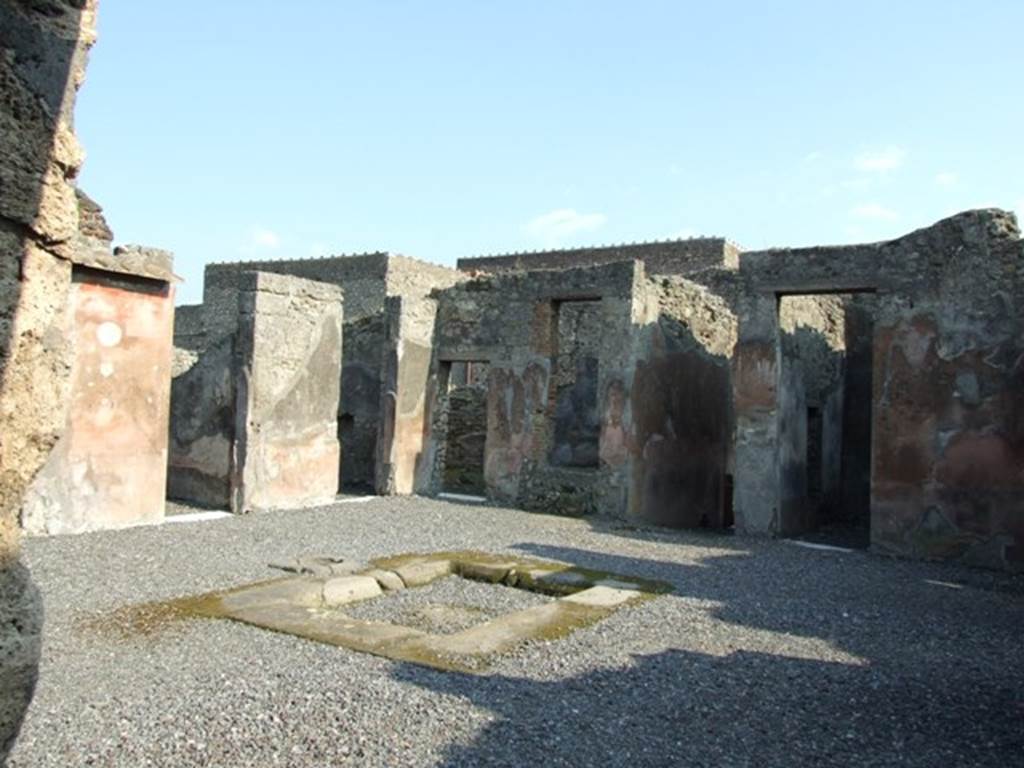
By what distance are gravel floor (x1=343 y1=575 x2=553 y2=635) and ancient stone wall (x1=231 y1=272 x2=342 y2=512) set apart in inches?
172

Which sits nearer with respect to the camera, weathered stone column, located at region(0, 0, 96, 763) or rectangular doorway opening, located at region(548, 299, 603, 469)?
weathered stone column, located at region(0, 0, 96, 763)

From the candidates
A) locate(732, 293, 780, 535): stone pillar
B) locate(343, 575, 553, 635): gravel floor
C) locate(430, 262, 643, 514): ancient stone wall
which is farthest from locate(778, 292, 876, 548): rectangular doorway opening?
locate(343, 575, 553, 635): gravel floor

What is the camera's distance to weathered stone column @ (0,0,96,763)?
5.94 feet

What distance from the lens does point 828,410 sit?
Result: 41.6 ft

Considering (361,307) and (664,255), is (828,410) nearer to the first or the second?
(664,255)

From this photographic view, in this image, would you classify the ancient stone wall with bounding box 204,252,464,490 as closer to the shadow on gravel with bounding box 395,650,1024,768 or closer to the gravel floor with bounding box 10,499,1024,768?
the gravel floor with bounding box 10,499,1024,768

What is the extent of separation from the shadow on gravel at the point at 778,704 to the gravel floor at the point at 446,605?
47.0 inches

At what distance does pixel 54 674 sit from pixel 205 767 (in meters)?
1.56

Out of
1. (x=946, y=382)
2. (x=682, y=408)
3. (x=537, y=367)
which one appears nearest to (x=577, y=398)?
(x=537, y=367)

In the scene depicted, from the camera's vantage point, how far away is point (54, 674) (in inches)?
169

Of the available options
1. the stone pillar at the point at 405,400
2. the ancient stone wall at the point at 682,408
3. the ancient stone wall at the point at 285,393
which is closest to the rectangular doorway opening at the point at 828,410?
the ancient stone wall at the point at 682,408

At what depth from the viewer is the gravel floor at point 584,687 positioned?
354cm

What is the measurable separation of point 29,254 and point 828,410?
12338 mm

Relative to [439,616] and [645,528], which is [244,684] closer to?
[439,616]
